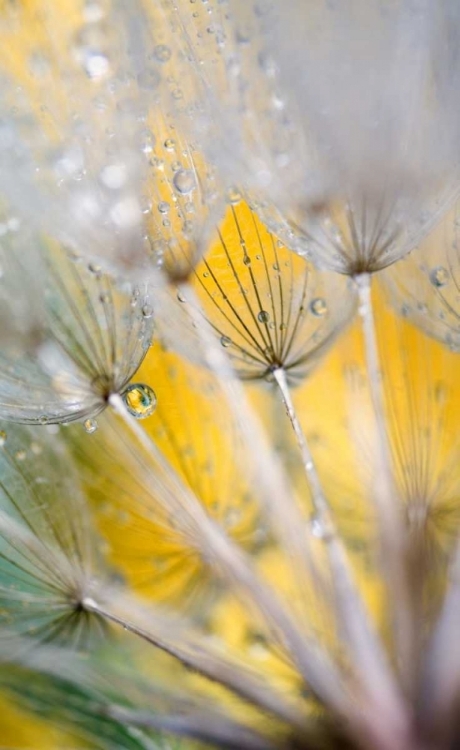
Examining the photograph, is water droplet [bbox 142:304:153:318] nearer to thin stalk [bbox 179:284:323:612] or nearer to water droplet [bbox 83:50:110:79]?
thin stalk [bbox 179:284:323:612]

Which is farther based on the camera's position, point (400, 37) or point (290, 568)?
point (290, 568)

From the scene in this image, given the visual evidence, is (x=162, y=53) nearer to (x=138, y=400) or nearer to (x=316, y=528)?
(x=138, y=400)

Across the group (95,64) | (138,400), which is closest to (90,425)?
(138,400)

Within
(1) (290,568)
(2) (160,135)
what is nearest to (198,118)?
(2) (160,135)

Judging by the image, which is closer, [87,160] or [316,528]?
[87,160]

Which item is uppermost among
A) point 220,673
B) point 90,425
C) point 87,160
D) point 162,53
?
point 162,53

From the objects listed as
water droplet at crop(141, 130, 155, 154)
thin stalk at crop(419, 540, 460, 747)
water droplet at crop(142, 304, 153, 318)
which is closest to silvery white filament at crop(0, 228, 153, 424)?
water droplet at crop(142, 304, 153, 318)

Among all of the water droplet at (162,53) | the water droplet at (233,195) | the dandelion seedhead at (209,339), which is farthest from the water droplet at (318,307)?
the water droplet at (162,53)

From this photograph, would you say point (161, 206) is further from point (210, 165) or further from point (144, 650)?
point (144, 650)
